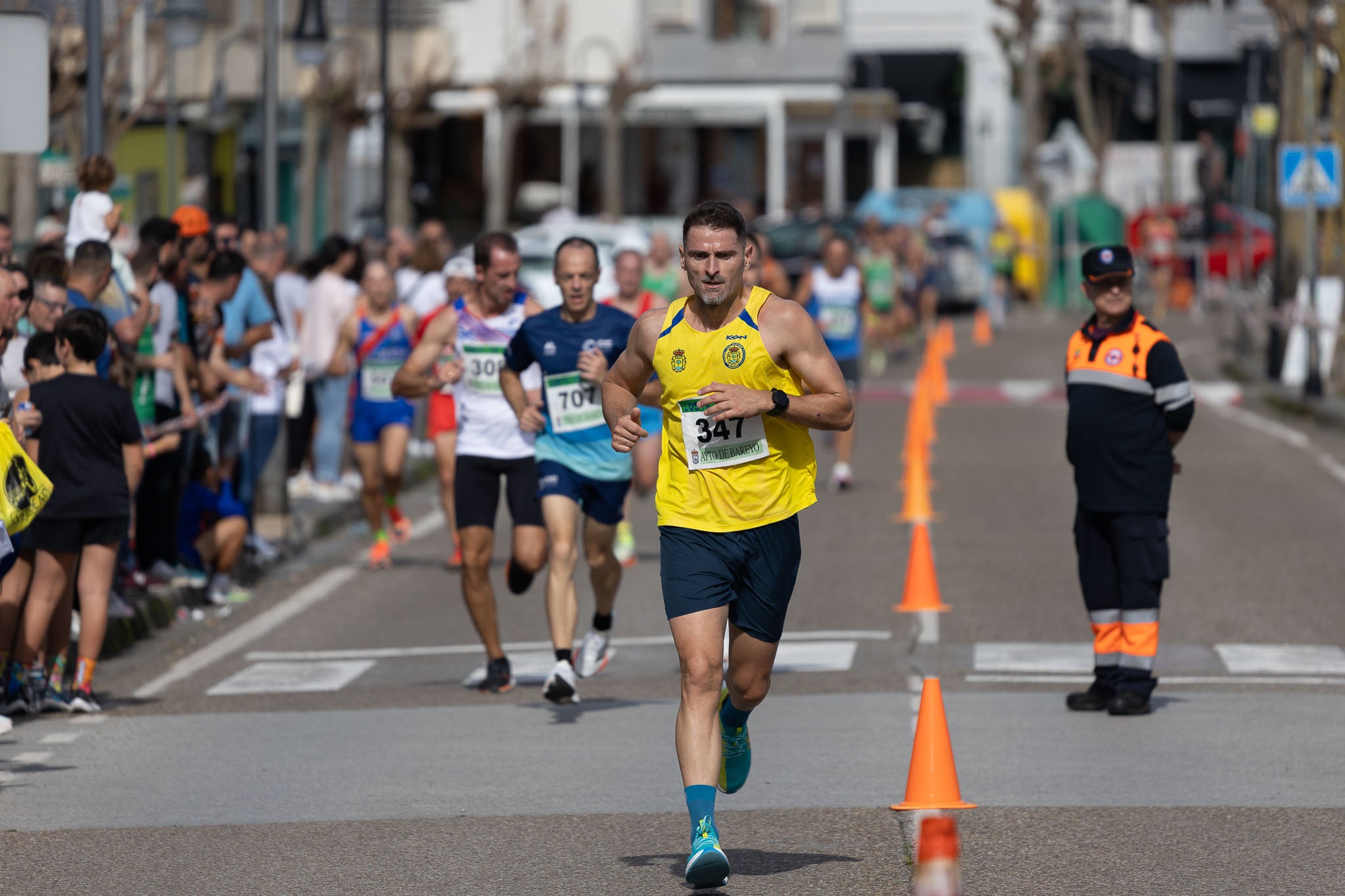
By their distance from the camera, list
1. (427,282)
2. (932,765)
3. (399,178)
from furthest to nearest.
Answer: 1. (399,178)
2. (427,282)
3. (932,765)

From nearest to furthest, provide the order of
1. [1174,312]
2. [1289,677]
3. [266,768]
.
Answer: [266,768], [1289,677], [1174,312]

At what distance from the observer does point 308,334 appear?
60.8 ft

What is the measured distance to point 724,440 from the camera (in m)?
7.09

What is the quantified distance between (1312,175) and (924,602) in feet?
56.2

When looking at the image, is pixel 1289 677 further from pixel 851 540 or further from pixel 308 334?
pixel 308 334

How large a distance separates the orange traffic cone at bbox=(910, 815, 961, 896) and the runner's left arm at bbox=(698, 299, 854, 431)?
2.40 m

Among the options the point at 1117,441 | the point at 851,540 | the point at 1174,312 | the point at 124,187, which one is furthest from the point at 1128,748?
the point at 1174,312

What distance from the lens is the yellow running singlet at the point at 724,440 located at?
707cm

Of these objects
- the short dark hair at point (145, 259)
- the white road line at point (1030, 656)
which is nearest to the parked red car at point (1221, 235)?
the white road line at point (1030, 656)

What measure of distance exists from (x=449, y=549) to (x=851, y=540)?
2.75 metres

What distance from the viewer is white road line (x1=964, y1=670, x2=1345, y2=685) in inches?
419

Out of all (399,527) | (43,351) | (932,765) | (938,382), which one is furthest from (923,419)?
(932,765)

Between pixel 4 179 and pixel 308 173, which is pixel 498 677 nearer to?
pixel 4 179

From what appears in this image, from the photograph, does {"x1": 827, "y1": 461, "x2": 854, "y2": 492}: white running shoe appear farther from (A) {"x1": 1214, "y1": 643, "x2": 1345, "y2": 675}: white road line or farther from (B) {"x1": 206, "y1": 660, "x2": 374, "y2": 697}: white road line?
(B) {"x1": 206, "y1": 660, "x2": 374, "y2": 697}: white road line
